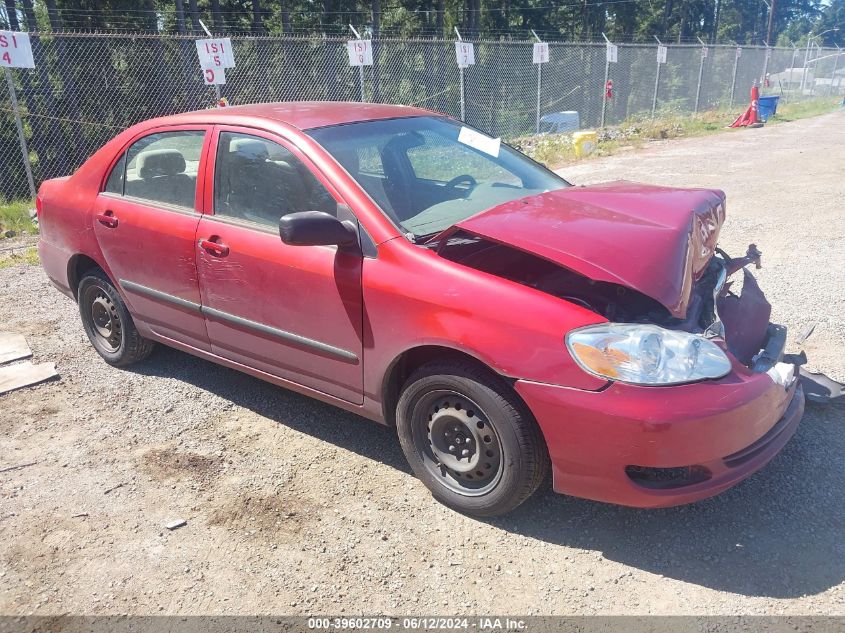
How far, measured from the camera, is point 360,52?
12.4 m

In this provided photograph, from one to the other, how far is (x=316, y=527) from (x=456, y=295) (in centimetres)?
121

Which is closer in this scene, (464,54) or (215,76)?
(215,76)

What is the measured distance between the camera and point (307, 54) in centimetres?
1592

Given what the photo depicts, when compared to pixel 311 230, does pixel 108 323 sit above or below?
below

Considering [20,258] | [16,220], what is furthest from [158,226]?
[16,220]

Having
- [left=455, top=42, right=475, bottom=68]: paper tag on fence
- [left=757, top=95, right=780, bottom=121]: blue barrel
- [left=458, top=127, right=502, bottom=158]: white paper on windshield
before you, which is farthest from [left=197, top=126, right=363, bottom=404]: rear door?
[left=757, top=95, right=780, bottom=121]: blue barrel

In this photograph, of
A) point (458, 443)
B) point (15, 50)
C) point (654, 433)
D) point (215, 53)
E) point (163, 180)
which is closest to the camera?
point (654, 433)

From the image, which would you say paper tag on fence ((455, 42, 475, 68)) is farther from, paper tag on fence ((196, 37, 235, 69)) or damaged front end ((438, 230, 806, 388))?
damaged front end ((438, 230, 806, 388))

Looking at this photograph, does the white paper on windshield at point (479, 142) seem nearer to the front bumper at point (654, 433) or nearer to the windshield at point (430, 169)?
the windshield at point (430, 169)

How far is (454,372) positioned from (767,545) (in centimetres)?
144

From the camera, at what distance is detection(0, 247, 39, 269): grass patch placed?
7.85 meters

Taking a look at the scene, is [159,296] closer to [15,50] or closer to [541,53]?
[15,50]

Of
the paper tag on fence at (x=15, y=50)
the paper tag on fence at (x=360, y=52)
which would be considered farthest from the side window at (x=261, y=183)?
the paper tag on fence at (x=360, y=52)

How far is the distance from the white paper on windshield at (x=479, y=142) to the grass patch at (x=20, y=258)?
591 centimetres
